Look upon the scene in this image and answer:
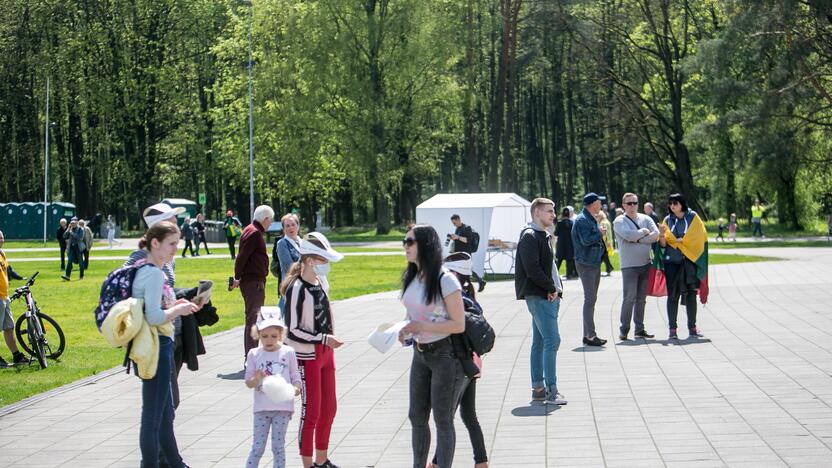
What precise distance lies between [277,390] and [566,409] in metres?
3.67

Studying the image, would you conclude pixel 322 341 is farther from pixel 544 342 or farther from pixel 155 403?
pixel 544 342

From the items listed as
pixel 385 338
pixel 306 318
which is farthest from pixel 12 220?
pixel 385 338

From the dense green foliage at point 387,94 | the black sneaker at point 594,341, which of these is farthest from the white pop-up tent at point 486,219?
the dense green foliage at point 387,94

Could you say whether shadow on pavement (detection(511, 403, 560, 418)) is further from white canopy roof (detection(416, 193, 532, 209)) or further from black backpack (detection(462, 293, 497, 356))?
white canopy roof (detection(416, 193, 532, 209))

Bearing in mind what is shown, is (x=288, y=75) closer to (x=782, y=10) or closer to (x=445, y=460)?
(x=782, y=10)

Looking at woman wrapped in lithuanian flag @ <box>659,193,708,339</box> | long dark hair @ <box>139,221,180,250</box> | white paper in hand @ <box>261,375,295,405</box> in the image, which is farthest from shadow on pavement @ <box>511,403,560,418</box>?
woman wrapped in lithuanian flag @ <box>659,193,708,339</box>

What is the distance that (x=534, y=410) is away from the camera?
9734 mm

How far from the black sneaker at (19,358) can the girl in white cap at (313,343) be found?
298 inches

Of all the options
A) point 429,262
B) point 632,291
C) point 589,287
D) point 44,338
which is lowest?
point 44,338

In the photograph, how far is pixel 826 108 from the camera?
1678 inches

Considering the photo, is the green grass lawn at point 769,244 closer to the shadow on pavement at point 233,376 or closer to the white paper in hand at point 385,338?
the shadow on pavement at point 233,376

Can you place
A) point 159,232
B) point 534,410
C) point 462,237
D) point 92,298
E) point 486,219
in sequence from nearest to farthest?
point 159,232
point 534,410
point 462,237
point 92,298
point 486,219

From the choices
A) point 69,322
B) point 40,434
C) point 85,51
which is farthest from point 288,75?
point 40,434

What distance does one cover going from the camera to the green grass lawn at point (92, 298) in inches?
517
